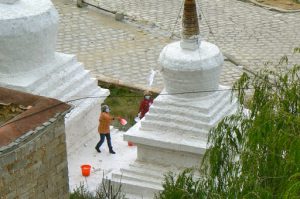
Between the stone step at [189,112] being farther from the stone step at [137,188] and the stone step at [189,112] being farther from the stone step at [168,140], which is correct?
the stone step at [137,188]

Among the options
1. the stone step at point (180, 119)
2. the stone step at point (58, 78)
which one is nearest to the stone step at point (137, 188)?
the stone step at point (180, 119)

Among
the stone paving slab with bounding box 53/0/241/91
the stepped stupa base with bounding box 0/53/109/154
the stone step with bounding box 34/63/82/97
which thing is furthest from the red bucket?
the stone paving slab with bounding box 53/0/241/91

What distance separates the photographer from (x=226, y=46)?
16.4 metres

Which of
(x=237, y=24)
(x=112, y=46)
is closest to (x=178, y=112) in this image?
(x=112, y=46)

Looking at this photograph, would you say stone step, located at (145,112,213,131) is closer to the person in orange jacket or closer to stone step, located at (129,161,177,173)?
stone step, located at (129,161,177,173)

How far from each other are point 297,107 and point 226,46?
9136 millimetres

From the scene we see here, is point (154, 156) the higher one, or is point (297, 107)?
point (297, 107)

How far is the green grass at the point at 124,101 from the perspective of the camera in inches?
521

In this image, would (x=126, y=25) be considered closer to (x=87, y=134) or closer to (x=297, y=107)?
(x=87, y=134)

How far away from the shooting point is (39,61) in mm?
10922

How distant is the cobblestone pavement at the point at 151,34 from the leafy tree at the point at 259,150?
6658mm

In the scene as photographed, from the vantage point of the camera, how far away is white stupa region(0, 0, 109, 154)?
1055 cm

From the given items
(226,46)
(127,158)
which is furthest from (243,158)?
(226,46)

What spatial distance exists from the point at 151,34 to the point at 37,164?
8871 millimetres
